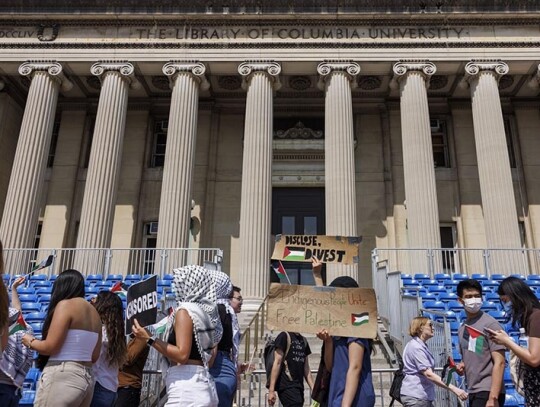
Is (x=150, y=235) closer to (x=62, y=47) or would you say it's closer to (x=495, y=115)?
(x=62, y=47)

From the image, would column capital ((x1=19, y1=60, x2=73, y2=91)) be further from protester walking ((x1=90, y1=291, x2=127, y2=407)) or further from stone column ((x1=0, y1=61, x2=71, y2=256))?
protester walking ((x1=90, y1=291, x2=127, y2=407))

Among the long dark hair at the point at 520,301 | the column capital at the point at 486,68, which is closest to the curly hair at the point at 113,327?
the long dark hair at the point at 520,301

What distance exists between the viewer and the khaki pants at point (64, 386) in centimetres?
337

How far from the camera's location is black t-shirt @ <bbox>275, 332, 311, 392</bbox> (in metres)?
5.30

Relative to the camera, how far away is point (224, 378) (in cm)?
362

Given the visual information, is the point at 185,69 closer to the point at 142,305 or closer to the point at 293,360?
the point at 293,360

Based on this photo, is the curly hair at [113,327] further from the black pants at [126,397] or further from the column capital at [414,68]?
the column capital at [414,68]

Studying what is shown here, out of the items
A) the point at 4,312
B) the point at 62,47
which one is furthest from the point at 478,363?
the point at 62,47

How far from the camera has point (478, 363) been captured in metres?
4.19

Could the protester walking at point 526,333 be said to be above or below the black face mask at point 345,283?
below

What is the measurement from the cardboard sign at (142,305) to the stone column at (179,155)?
436 inches

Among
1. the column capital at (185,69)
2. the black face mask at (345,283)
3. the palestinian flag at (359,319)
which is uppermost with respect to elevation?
the column capital at (185,69)

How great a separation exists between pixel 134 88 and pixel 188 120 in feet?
11.0

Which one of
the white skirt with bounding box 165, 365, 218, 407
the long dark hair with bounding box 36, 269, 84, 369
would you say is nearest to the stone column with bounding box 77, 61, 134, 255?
the long dark hair with bounding box 36, 269, 84, 369
